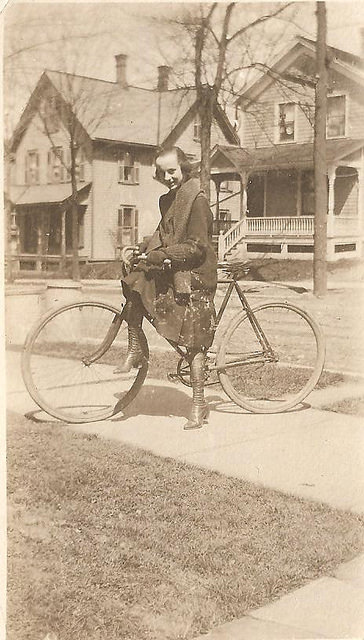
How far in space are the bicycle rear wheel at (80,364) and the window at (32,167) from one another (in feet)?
1.45

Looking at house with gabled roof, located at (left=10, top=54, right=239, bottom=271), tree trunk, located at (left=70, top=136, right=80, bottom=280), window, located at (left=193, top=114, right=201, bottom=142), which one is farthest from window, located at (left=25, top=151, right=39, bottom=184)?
window, located at (left=193, top=114, right=201, bottom=142)

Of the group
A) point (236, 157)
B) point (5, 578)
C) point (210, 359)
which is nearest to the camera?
point (5, 578)

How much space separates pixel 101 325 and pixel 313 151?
959 millimetres

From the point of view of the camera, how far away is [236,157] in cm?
255

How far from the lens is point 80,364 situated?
8.72 feet

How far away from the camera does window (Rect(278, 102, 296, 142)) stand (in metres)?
2.54

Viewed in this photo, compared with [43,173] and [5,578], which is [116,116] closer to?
[43,173]

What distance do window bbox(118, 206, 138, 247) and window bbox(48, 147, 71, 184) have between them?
8.5 inches

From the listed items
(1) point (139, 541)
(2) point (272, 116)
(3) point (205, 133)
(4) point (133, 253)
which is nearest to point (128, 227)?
(4) point (133, 253)

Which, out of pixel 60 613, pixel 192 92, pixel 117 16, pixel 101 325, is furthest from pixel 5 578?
pixel 117 16

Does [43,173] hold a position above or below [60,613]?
above

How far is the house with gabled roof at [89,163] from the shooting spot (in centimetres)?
241

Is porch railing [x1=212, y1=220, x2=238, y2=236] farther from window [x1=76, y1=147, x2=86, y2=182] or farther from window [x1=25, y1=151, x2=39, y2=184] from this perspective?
window [x1=25, y1=151, x2=39, y2=184]

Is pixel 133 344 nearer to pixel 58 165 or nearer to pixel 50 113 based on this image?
pixel 58 165
